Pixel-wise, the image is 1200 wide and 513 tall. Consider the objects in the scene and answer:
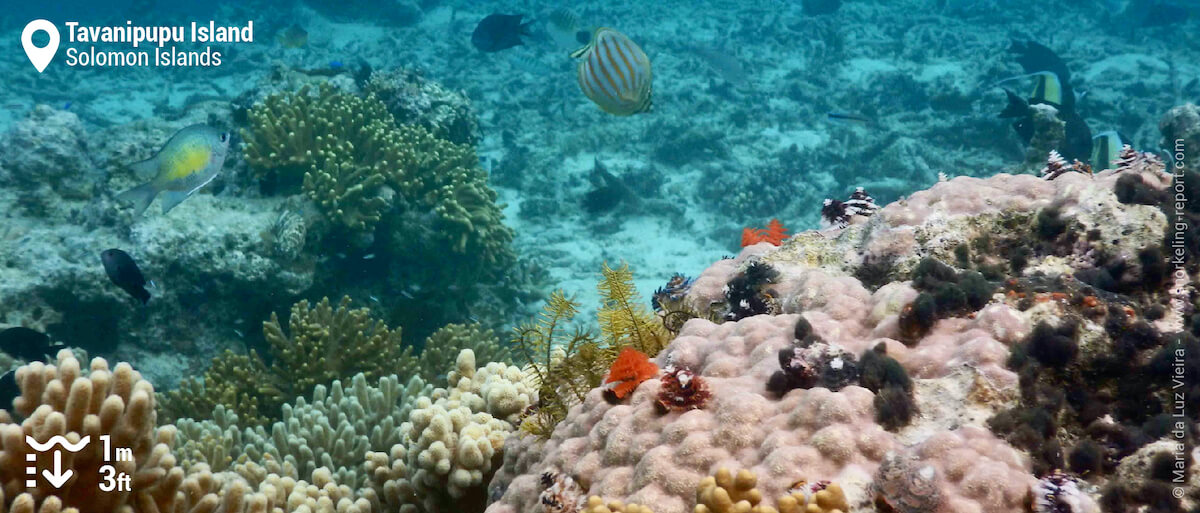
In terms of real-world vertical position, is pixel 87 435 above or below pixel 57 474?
above

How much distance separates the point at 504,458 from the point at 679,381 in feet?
3.48

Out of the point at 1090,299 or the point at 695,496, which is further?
the point at 1090,299

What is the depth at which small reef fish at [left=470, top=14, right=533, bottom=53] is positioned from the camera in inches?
364

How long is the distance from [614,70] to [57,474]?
432cm

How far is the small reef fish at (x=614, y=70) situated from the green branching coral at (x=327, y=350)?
2.73m

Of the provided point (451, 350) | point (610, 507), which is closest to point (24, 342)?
point (451, 350)

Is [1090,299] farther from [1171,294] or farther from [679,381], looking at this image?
[679,381]

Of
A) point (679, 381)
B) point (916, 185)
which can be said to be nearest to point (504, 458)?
point (679, 381)

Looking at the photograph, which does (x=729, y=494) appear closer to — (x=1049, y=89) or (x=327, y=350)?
(x=327, y=350)

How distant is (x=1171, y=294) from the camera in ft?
9.11

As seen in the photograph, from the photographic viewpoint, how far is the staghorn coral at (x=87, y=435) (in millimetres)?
2314

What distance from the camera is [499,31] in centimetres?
935

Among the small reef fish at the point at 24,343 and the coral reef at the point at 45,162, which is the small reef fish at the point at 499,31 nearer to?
the coral reef at the point at 45,162

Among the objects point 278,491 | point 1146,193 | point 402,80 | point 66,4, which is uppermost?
point 66,4
